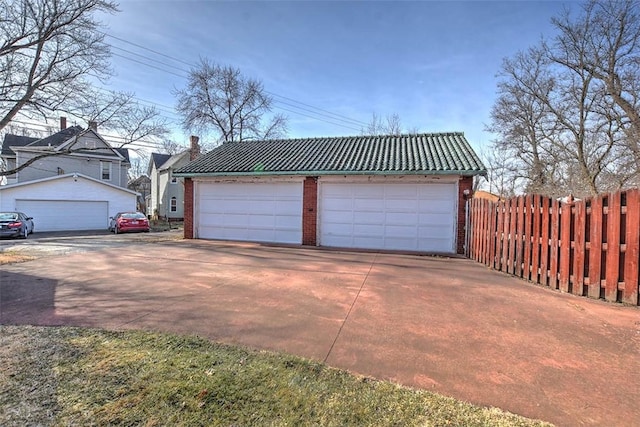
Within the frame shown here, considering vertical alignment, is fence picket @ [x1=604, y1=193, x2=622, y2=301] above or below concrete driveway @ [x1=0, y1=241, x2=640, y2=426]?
above

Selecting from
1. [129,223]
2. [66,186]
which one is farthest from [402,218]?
[66,186]

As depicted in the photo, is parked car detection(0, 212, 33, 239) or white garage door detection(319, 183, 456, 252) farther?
parked car detection(0, 212, 33, 239)

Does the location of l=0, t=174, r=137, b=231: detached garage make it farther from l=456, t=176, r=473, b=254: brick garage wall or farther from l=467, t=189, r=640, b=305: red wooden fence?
l=467, t=189, r=640, b=305: red wooden fence

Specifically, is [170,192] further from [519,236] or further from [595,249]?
[595,249]

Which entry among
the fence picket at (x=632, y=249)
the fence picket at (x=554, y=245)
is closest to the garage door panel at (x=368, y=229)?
the fence picket at (x=554, y=245)

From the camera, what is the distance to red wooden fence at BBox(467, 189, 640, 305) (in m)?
5.05

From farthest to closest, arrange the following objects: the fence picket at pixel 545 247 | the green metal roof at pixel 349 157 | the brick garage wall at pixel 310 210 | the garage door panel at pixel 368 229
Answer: the brick garage wall at pixel 310 210, the garage door panel at pixel 368 229, the green metal roof at pixel 349 157, the fence picket at pixel 545 247

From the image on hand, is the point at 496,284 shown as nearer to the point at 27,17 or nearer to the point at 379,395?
the point at 379,395

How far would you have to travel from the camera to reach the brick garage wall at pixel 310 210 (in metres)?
12.3

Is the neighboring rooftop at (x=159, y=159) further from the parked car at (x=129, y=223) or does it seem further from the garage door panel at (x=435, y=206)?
the garage door panel at (x=435, y=206)

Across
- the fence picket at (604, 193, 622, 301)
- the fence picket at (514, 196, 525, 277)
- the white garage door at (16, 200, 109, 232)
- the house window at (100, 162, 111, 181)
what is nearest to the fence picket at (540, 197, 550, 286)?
the fence picket at (514, 196, 525, 277)

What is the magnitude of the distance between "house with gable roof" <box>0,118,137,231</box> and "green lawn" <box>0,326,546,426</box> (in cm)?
1843

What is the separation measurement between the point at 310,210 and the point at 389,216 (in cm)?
291

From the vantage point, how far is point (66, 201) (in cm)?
2300
